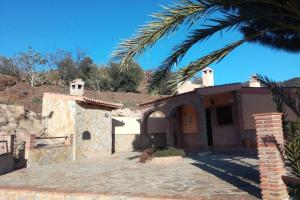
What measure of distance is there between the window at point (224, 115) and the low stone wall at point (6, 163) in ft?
40.9

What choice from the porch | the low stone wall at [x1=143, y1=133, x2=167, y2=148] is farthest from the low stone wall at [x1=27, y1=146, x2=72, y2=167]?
the low stone wall at [x1=143, y1=133, x2=167, y2=148]

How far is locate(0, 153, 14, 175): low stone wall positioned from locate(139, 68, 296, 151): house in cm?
1025

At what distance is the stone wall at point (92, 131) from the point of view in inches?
720

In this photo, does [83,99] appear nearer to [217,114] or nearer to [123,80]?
[217,114]

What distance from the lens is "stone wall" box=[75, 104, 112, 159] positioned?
60.0 feet

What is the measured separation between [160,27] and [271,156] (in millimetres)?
3446

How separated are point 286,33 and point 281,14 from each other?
3376 mm

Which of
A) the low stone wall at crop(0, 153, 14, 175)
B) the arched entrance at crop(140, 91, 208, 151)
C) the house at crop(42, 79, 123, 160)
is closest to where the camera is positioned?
the low stone wall at crop(0, 153, 14, 175)

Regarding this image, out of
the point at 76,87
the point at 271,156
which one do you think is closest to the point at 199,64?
the point at 271,156

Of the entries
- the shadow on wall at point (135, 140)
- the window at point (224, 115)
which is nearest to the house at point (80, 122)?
the shadow on wall at point (135, 140)

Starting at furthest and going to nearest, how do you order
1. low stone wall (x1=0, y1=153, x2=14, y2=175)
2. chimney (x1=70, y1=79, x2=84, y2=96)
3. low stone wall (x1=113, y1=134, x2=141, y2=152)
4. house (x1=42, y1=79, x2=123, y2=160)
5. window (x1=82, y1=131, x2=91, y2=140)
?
low stone wall (x1=113, y1=134, x2=141, y2=152) < chimney (x1=70, y1=79, x2=84, y2=96) < window (x1=82, y1=131, x2=91, y2=140) < house (x1=42, y1=79, x2=123, y2=160) < low stone wall (x1=0, y1=153, x2=14, y2=175)

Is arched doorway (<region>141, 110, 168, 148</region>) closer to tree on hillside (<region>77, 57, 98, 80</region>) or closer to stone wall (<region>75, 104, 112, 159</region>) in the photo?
stone wall (<region>75, 104, 112, 159</region>)

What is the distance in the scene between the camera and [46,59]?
41.9 metres

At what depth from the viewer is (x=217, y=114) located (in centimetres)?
2041
